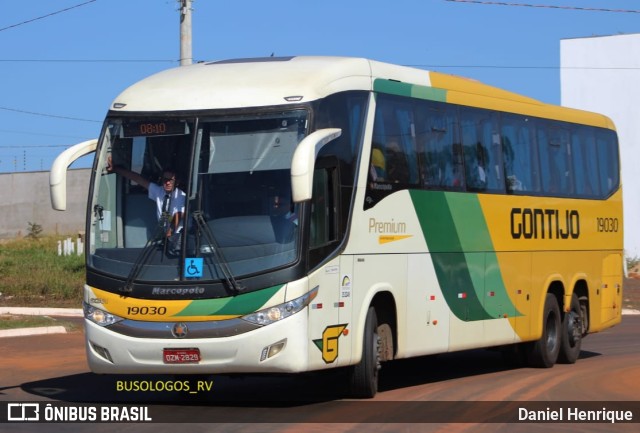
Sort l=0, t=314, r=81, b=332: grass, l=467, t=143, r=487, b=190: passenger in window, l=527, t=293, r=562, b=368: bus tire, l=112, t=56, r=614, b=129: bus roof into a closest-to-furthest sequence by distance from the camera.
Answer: l=112, t=56, r=614, b=129: bus roof
l=467, t=143, r=487, b=190: passenger in window
l=527, t=293, r=562, b=368: bus tire
l=0, t=314, r=81, b=332: grass

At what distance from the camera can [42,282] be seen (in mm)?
34000

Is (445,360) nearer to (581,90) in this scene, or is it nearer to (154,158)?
(154,158)

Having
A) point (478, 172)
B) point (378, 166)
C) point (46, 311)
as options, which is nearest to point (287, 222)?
point (378, 166)

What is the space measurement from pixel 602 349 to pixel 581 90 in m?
39.2

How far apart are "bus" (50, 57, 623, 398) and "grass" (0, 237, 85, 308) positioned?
17458mm

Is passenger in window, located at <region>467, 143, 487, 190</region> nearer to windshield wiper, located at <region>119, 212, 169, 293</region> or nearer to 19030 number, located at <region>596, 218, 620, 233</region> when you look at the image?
19030 number, located at <region>596, 218, 620, 233</region>

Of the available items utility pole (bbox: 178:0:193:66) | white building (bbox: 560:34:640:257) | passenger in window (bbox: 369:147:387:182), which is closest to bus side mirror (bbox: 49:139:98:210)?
passenger in window (bbox: 369:147:387:182)

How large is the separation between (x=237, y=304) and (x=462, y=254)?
4.84 meters

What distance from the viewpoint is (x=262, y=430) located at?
36.2ft

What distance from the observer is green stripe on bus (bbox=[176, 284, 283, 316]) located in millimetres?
11953

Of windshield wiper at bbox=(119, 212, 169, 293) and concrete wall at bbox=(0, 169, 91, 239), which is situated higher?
concrete wall at bbox=(0, 169, 91, 239)

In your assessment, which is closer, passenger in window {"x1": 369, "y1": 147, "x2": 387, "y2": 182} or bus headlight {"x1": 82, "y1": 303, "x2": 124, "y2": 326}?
bus headlight {"x1": 82, "y1": 303, "x2": 124, "y2": 326}

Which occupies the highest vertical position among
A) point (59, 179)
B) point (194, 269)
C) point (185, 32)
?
point (185, 32)

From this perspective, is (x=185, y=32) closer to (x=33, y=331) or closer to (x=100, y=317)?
(x=33, y=331)
